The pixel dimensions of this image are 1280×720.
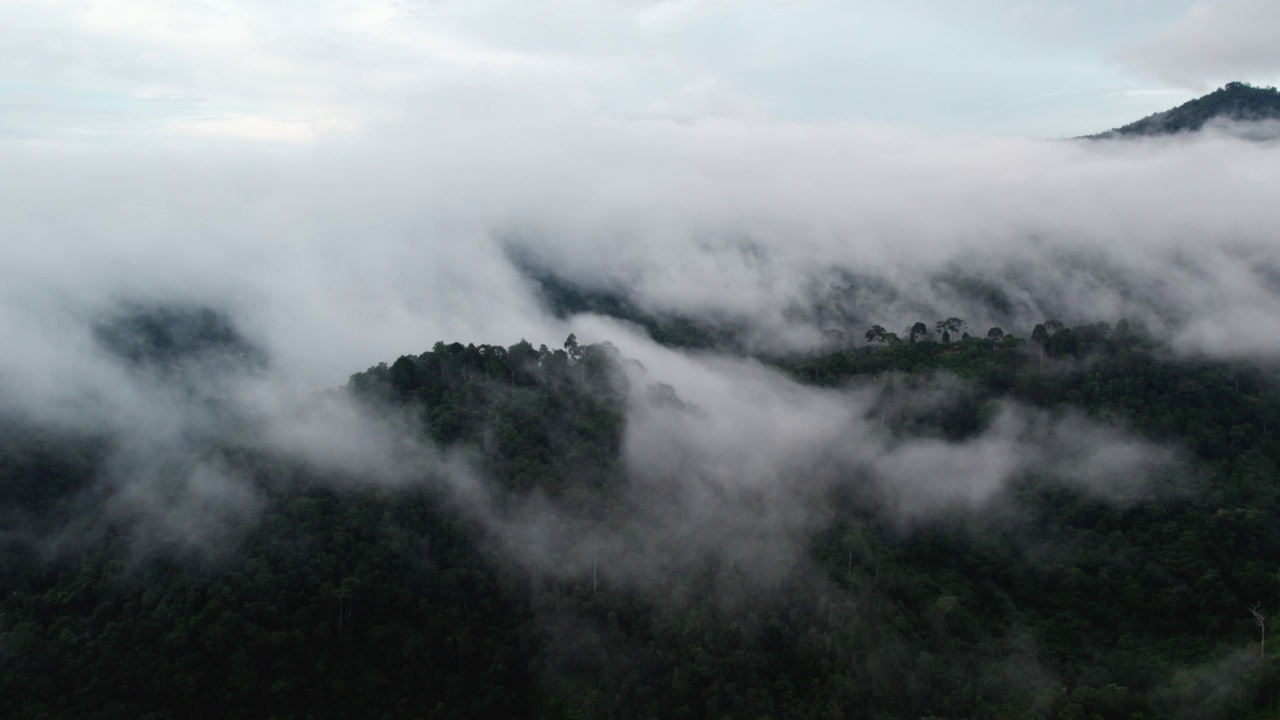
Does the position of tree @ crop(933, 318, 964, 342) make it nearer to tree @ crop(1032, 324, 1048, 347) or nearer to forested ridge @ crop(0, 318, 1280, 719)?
tree @ crop(1032, 324, 1048, 347)

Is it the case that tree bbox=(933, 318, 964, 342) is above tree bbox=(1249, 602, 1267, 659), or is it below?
above

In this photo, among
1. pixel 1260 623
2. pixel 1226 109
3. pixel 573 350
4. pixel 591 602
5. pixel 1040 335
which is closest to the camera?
pixel 1260 623

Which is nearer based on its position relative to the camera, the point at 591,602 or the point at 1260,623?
the point at 1260,623

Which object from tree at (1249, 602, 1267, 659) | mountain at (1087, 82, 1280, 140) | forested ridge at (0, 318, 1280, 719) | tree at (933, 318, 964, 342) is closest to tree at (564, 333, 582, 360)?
forested ridge at (0, 318, 1280, 719)

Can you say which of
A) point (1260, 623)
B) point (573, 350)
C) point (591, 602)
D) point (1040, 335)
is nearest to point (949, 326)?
point (1040, 335)

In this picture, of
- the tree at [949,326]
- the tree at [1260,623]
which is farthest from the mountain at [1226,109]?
the tree at [1260,623]

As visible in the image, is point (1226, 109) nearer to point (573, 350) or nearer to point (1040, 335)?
point (1040, 335)

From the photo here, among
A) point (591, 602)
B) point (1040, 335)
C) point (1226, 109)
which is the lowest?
point (591, 602)
